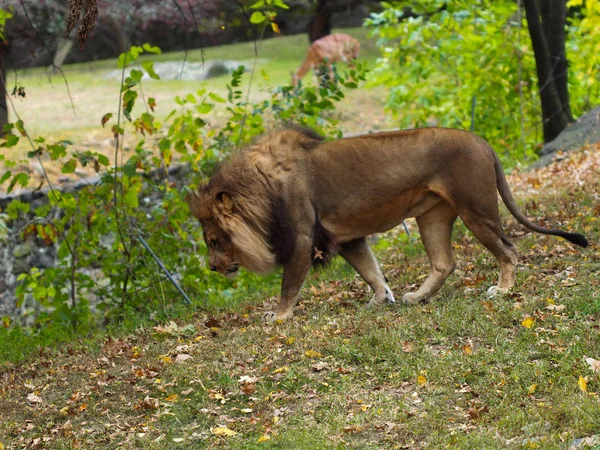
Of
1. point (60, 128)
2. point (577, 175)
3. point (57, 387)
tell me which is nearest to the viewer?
point (57, 387)

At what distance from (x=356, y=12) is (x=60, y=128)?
645 inches

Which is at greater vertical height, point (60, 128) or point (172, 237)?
point (172, 237)

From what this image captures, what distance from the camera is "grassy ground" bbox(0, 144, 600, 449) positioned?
5.05 meters

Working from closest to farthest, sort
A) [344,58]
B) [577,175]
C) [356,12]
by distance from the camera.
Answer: [577,175] < [344,58] < [356,12]

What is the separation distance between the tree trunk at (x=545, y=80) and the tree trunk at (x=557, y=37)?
129mm

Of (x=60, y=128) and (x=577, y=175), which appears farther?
(x=60, y=128)

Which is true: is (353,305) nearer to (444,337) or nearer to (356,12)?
(444,337)

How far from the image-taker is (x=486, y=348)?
233 inches

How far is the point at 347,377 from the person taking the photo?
5.82 metres

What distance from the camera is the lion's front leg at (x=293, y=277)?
23.8 ft

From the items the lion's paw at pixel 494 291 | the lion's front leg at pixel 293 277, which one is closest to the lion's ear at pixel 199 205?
the lion's front leg at pixel 293 277

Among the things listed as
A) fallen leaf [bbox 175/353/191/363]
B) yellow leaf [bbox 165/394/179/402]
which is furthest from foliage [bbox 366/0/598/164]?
yellow leaf [bbox 165/394/179/402]

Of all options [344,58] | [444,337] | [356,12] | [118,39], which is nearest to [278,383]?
[444,337]

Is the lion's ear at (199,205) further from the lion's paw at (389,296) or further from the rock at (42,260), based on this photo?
the rock at (42,260)
